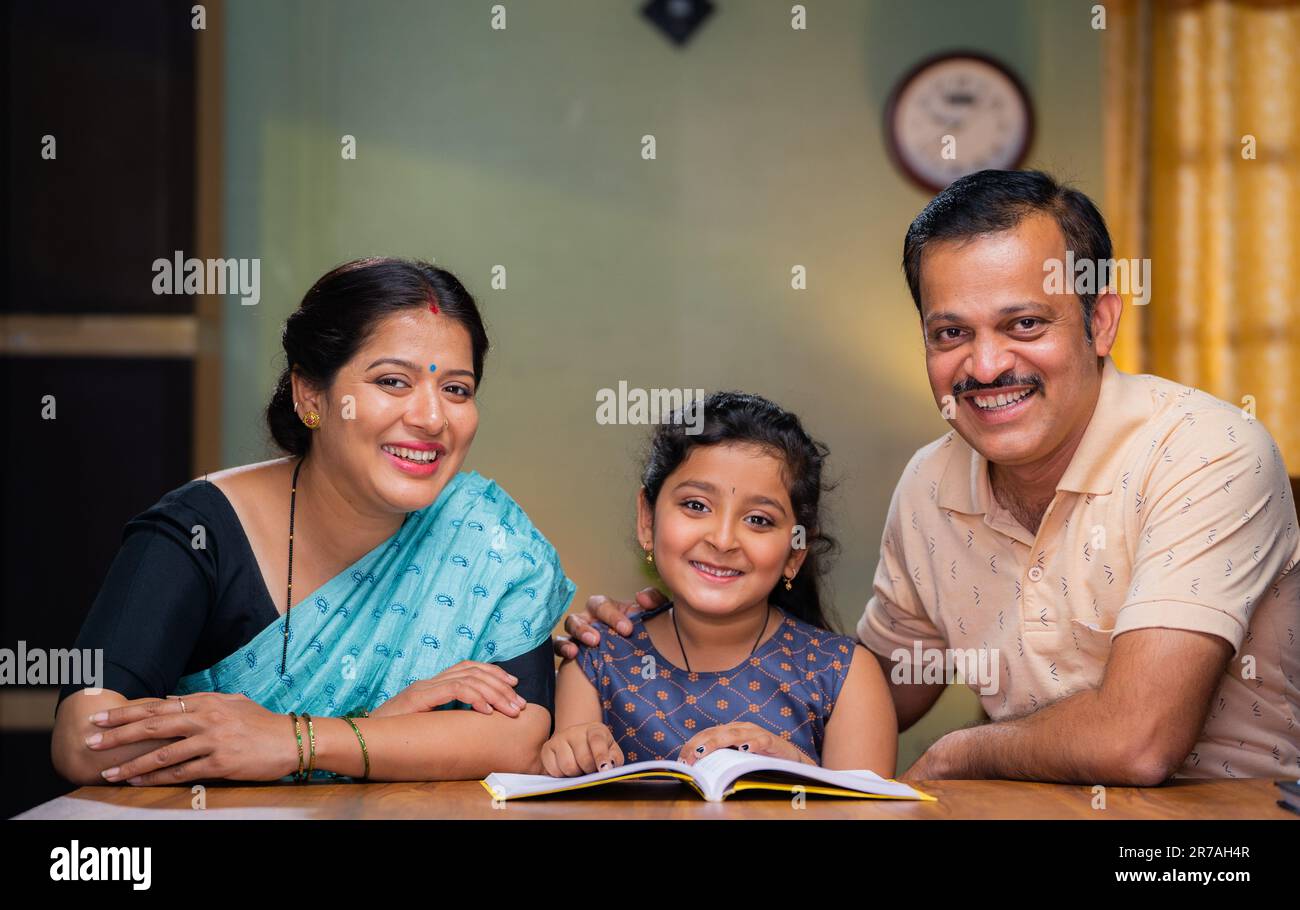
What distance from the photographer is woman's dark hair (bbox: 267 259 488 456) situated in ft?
6.17

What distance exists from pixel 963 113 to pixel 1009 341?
2323 mm

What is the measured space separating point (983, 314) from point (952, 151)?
7.36ft

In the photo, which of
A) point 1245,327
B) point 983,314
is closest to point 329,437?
point 983,314

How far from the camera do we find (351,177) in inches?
154

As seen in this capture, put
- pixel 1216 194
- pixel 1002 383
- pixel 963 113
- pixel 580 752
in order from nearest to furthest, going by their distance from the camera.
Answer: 1. pixel 580 752
2. pixel 1002 383
3. pixel 1216 194
4. pixel 963 113

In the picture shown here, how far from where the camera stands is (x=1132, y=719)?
1.58 m

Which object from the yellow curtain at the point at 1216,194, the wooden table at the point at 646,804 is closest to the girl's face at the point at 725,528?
the wooden table at the point at 646,804

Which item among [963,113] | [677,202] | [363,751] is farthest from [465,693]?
[963,113]

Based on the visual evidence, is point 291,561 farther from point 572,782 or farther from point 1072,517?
point 1072,517

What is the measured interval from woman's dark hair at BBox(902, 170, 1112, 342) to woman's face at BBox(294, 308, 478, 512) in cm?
73

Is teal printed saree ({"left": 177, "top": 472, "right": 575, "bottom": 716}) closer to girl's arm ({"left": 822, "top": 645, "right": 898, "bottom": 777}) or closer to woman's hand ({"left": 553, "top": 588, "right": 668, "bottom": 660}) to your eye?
woman's hand ({"left": 553, "top": 588, "right": 668, "bottom": 660})

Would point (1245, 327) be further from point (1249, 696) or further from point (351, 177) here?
point (351, 177)

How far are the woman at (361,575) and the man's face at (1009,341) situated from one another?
0.68m

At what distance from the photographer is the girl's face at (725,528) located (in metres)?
1.91
